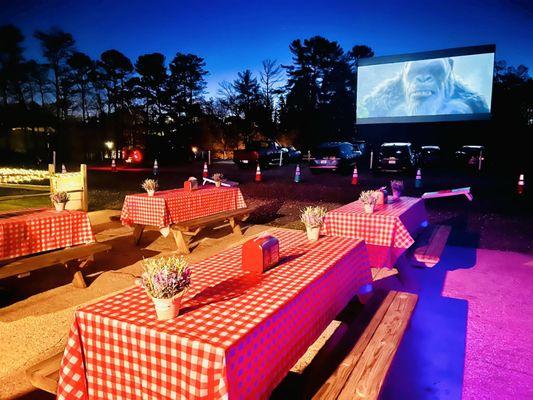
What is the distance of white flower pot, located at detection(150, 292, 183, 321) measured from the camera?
195cm

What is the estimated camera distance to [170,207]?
6.50 metres

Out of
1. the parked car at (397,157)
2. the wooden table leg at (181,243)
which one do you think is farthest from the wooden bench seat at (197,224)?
the parked car at (397,157)

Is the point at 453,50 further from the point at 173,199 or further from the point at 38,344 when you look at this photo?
the point at 38,344

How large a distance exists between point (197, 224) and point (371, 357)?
438cm

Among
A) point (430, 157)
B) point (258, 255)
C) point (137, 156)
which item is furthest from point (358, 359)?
point (137, 156)

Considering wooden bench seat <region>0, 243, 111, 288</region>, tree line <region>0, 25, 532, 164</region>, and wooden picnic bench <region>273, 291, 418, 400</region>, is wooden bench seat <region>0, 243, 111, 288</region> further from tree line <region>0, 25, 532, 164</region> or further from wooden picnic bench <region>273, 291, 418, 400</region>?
tree line <region>0, 25, 532, 164</region>

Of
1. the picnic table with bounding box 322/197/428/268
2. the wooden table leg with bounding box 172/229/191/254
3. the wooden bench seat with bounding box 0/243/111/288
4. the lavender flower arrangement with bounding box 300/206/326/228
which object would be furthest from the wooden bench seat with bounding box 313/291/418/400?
the wooden table leg with bounding box 172/229/191/254

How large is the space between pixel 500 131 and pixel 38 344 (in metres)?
34.1

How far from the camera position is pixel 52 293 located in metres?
4.79

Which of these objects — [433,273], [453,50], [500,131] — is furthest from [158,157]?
[500,131]

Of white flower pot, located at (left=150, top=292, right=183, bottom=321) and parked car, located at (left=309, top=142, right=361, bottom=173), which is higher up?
parked car, located at (left=309, top=142, right=361, bottom=173)

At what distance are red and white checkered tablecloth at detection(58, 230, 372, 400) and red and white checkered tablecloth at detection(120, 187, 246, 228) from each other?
4007mm

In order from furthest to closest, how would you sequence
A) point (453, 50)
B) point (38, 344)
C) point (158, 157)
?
point (158, 157) < point (453, 50) < point (38, 344)

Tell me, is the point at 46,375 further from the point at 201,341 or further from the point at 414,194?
the point at 414,194
